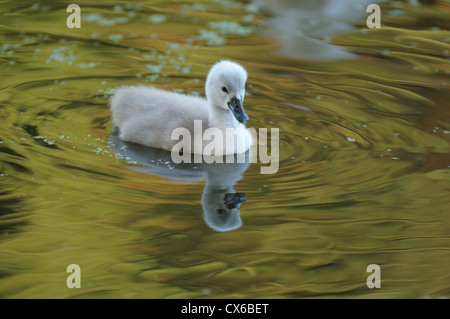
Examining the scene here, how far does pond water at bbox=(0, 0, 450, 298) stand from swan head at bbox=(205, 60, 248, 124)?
1.30 feet

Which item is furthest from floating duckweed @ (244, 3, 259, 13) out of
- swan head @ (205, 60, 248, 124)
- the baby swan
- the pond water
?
swan head @ (205, 60, 248, 124)

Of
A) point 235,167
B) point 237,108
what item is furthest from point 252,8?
point 235,167

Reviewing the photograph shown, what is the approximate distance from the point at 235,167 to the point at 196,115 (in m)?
0.56

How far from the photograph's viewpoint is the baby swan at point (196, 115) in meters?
5.23

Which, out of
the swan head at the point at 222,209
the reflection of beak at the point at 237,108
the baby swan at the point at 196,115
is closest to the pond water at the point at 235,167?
the swan head at the point at 222,209

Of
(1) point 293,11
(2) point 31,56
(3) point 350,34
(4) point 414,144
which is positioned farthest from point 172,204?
(1) point 293,11

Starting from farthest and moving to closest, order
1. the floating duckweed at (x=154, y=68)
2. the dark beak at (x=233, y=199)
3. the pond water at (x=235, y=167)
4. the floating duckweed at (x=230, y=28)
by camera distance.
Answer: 1. the floating duckweed at (x=230, y=28)
2. the floating duckweed at (x=154, y=68)
3. the dark beak at (x=233, y=199)
4. the pond water at (x=235, y=167)

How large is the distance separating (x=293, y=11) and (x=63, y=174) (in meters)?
4.50

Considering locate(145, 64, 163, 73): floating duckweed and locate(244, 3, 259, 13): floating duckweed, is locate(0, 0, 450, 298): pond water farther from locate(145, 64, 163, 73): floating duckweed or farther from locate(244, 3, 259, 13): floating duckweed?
locate(244, 3, 259, 13): floating duckweed

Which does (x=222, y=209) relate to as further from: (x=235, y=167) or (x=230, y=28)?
(x=230, y=28)

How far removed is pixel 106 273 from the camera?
3.68m

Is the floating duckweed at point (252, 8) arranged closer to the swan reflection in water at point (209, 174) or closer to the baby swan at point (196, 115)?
the baby swan at point (196, 115)

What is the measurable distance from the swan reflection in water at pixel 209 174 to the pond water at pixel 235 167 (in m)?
0.02

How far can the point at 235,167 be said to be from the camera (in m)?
5.10
